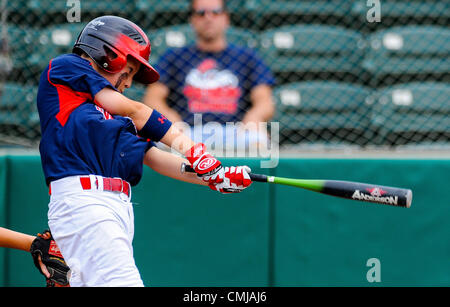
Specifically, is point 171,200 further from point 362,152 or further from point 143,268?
point 362,152

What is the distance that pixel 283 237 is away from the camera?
3355 millimetres

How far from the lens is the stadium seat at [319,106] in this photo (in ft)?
14.1

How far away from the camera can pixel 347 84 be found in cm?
461

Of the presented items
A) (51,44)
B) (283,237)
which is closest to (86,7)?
(51,44)

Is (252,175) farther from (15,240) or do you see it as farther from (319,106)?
(319,106)

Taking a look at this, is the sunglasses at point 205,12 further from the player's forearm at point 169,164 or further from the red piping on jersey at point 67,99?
the red piping on jersey at point 67,99

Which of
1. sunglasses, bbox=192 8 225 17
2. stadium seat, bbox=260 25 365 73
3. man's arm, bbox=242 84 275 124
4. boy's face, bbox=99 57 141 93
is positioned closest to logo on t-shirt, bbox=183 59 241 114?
man's arm, bbox=242 84 275 124

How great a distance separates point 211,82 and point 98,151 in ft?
6.15

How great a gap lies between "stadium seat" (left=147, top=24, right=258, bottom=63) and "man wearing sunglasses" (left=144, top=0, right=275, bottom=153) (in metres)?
0.52

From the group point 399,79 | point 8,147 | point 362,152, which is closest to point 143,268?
point 8,147

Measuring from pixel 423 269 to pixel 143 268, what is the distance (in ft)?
5.32

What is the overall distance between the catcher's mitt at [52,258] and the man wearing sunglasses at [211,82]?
151 centimetres
